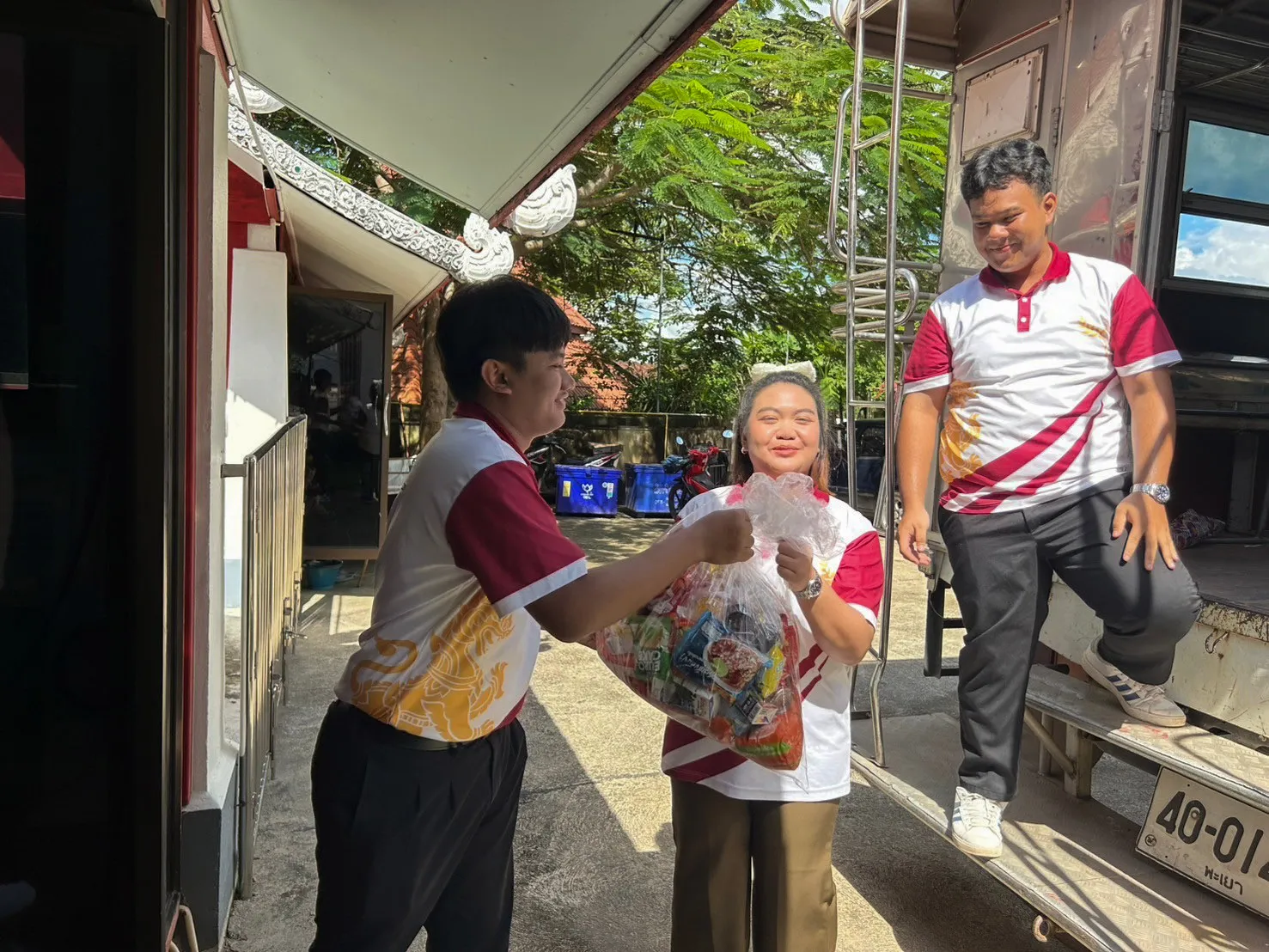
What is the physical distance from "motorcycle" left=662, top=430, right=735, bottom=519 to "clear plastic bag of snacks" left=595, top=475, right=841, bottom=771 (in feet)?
35.8

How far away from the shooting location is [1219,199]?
462 centimetres

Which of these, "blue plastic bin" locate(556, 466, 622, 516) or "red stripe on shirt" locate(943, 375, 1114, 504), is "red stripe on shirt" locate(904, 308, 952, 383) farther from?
"blue plastic bin" locate(556, 466, 622, 516)

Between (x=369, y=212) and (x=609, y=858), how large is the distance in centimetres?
447

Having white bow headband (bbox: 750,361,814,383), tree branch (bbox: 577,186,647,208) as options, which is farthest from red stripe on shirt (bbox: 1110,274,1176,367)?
tree branch (bbox: 577,186,647,208)

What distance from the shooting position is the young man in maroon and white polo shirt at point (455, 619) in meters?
1.63

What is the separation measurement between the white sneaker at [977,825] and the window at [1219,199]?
3.24m

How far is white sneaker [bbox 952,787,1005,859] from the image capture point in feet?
8.82

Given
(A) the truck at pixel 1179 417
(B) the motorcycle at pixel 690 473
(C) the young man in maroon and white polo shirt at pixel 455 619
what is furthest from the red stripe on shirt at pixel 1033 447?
(B) the motorcycle at pixel 690 473

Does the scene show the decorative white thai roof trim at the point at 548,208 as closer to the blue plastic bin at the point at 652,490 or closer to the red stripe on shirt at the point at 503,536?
the red stripe on shirt at the point at 503,536

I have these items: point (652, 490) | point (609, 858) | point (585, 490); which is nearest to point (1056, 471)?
point (609, 858)

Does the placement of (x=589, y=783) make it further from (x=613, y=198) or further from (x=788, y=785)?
(x=613, y=198)

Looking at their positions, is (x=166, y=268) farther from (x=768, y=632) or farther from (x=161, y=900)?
(x=768, y=632)

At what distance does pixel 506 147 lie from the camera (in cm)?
361

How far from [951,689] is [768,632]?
4.18m
